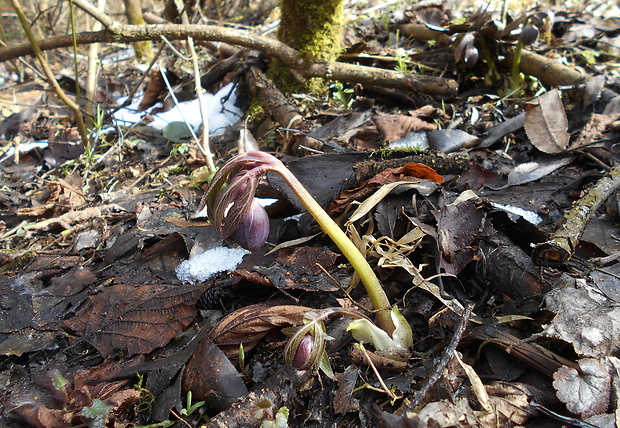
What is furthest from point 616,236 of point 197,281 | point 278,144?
point 278,144

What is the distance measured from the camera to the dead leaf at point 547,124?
1974mm

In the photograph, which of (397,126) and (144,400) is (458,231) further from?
(144,400)

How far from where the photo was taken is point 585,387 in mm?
966

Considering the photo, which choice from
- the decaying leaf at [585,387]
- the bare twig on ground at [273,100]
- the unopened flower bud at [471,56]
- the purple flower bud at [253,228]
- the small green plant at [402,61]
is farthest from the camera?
the small green plant at [402,61]

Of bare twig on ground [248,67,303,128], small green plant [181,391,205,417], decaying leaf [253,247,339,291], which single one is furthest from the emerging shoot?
bare twig on ground [248,67,303,128]

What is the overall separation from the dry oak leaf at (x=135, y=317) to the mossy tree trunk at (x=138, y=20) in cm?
348

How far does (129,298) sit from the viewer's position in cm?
154

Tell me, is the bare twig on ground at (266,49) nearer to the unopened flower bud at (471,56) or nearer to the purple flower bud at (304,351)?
the unopened flower bud at (471,56)

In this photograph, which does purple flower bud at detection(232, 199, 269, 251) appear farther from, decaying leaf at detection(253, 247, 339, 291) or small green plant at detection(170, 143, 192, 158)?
small green plant at detection(170, 143, 192, 158)

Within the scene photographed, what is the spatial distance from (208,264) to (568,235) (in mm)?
1247

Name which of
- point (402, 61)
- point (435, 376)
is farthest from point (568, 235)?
point (402, 61)

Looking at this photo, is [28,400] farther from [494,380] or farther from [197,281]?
[494,380]

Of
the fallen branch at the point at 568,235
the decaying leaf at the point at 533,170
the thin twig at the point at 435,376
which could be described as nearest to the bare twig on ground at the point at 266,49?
the decaying leaf at the point at 533,170

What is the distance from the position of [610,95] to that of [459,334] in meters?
1.98
